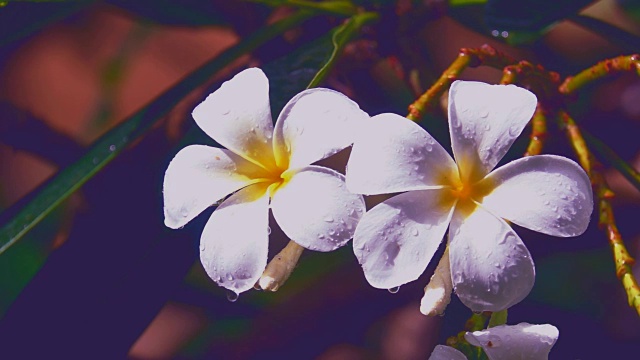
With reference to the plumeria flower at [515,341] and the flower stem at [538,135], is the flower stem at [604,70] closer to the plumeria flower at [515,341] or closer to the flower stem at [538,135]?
the flower stem at [538,135]

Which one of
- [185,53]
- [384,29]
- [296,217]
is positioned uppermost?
[296,217]

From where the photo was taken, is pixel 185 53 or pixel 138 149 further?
pixel 185 53

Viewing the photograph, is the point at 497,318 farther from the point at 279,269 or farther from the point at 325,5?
the point at 325,5

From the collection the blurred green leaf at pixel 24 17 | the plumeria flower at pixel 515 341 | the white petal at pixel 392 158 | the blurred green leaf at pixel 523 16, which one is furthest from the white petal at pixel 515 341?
the blurred green leaf at pixel 24 17

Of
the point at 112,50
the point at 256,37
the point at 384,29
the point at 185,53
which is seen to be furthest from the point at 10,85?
the point at 384,29

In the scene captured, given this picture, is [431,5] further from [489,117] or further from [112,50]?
[112,50]

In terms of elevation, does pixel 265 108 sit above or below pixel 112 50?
above

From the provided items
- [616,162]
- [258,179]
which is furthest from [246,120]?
[616,162]
